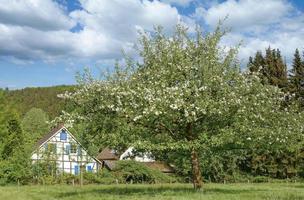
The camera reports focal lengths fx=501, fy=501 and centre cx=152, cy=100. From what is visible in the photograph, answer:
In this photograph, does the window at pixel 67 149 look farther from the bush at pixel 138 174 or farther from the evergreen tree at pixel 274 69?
the evergreen tree at pixel 274 69

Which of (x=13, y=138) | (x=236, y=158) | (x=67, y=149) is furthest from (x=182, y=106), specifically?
(x=67, y=149)

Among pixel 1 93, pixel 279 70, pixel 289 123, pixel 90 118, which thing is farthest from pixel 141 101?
pixel 279 70

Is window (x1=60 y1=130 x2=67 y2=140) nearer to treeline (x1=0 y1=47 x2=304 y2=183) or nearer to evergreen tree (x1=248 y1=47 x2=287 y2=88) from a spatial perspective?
treeline (x1=0 y1=47 x2=304 y2=183)

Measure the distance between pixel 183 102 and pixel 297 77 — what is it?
6063cm

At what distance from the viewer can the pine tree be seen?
80.8m

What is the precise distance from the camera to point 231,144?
2877 centimetres

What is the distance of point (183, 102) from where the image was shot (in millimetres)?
26328

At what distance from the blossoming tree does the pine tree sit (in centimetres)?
5198

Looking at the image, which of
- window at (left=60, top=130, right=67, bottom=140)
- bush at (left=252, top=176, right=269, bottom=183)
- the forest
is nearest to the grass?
the forest

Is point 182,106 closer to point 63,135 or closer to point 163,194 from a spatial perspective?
point 163,194

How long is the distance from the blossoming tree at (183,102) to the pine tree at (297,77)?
171ft

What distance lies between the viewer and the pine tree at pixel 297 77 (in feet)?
265

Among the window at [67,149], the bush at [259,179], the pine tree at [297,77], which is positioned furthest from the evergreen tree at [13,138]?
the pine tree at [297,77]

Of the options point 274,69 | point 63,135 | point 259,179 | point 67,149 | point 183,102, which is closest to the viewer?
point 183,102
